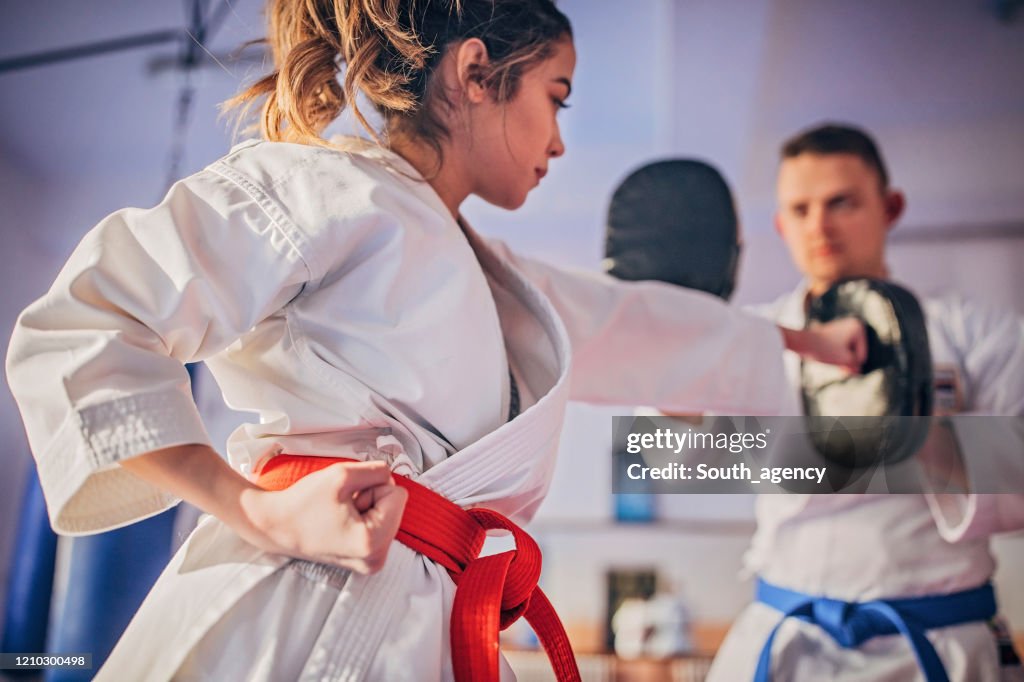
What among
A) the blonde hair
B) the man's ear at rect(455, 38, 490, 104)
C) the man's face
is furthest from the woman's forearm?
the man's face

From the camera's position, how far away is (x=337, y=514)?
0.54m

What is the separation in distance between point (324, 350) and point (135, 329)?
16 centimetres

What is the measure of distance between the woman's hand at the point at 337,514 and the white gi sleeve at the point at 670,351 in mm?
546

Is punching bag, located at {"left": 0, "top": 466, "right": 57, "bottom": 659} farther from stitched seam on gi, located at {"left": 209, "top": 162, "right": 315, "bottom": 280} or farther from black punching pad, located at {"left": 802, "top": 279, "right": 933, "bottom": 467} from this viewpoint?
black punching pad, located at {"left": 802, "top": 279, "right": 933, "bottom": 467}

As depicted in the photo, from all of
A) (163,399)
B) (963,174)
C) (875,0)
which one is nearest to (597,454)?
(963,174)

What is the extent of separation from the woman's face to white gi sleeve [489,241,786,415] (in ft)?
0.69

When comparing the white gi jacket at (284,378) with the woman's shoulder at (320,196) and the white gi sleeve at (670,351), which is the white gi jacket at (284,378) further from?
the white gi sleeve at (670,351)

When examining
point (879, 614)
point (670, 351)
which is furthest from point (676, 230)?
point (879, 614)

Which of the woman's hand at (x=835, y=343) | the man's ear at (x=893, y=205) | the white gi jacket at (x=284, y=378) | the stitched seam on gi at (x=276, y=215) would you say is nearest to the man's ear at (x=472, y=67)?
the white gi jacket at (x=284, y=378)

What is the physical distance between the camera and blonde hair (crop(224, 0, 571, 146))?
77 cm

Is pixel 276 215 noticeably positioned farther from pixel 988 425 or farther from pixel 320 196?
pixel 988 425

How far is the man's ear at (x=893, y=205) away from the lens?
1520 millimetres

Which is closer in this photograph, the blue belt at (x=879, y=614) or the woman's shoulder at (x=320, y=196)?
the woman's shoulder at (x=320, y=196)

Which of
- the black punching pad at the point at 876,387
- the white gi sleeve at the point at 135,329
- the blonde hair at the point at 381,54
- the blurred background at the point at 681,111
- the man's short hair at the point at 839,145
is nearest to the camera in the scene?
the white gi sleeve at the point at 135,329
